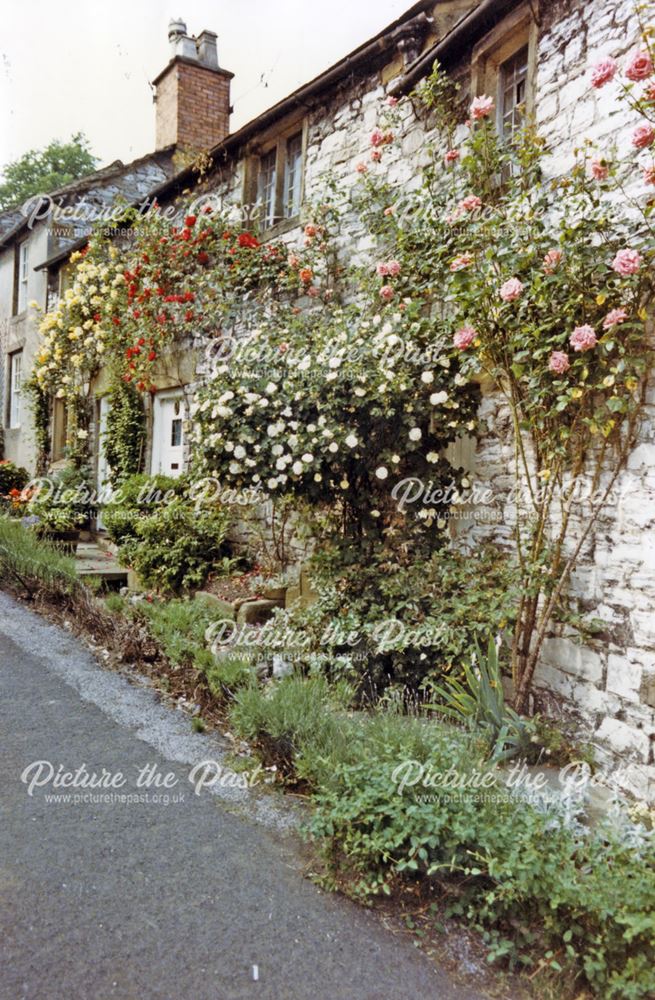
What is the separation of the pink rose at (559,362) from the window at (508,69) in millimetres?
2070

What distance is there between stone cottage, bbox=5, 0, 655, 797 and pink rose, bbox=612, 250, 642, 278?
30.5 inches

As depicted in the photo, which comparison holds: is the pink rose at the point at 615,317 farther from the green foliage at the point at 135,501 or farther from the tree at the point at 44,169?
the tree at the point at 44,169

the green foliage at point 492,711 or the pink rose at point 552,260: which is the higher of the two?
the pink rose at point 552,260

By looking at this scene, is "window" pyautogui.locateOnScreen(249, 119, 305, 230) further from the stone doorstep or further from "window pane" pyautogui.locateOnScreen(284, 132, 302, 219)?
the stone doorstep

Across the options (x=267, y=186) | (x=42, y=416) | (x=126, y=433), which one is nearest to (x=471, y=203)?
(x=267, y=186)

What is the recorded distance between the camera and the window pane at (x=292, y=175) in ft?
26.7

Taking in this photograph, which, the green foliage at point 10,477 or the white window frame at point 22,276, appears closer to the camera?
the green foliage at point 10,477

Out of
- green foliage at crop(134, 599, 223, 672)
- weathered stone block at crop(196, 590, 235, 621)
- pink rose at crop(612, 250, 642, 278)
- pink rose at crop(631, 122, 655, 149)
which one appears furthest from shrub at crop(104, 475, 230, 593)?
pink rose at crop(631, 122, 655, 149)

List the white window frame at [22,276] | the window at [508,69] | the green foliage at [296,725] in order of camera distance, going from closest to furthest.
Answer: the green foliage at [296,725] < the window at [508,69] < the white window frame at [22,276]

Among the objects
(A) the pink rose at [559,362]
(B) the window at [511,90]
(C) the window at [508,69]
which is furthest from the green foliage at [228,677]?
(B) the window at [511,90]

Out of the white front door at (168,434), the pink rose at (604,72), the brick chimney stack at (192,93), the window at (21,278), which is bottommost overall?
the white front door at (168,434)

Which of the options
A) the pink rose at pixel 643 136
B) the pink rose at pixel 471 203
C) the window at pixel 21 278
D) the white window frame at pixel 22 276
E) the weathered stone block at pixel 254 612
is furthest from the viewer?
the window at pixel 21 278

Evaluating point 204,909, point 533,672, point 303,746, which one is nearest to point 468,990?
point 204,909

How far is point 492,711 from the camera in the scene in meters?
4.35
